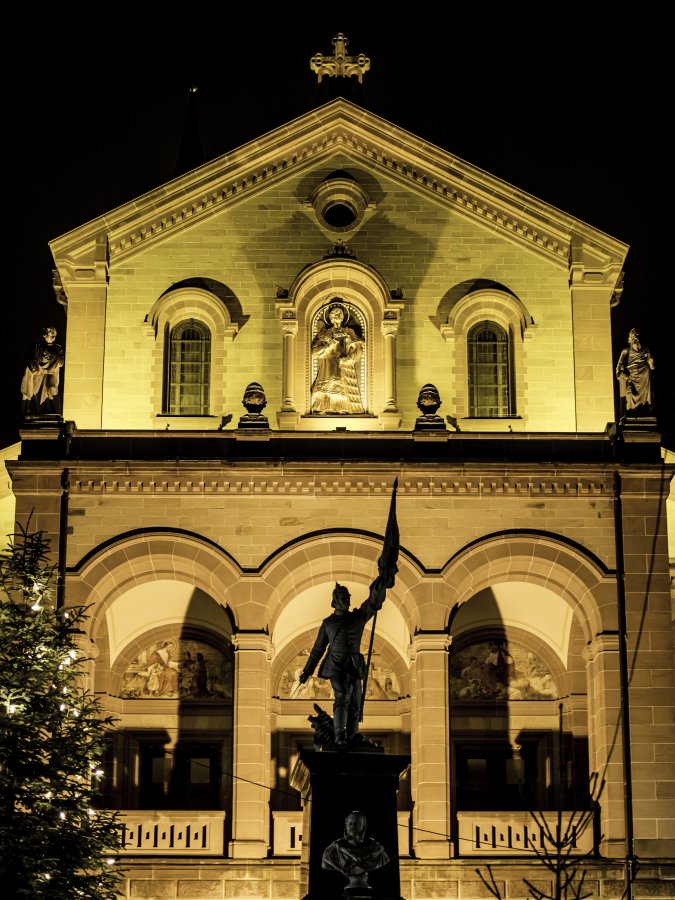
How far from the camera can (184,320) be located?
36438 millimetres

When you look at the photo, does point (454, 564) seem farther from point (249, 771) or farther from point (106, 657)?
point (106, 657)

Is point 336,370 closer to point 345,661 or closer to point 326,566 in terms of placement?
point 326,566

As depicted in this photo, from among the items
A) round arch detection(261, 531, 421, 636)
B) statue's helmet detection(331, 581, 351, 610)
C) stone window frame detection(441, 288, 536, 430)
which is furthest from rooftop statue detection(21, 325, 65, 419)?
statue's helmet detection(331, 581, 351, 610)

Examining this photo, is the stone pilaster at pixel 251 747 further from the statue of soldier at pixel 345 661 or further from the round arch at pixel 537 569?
the statue of soldier at pixel 345 661

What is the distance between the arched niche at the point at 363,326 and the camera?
35.0m

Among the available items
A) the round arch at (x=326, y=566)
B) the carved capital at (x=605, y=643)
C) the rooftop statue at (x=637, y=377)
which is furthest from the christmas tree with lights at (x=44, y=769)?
the rooftop statue at (x=637, y=377)

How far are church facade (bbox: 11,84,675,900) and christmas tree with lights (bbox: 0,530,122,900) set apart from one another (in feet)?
13.9

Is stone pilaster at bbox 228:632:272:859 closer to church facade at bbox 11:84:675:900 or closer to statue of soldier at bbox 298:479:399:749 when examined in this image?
church facade at bbox 11:84:675:900

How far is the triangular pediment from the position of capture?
3647 centimetres

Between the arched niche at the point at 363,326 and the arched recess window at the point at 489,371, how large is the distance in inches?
72.4

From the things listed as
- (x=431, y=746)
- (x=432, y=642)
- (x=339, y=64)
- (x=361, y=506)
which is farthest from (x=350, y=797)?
(x=339, y=64)

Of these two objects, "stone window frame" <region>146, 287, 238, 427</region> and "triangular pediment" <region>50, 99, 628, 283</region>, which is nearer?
"stone window frame" <region>146, 287, 238, 427</region>

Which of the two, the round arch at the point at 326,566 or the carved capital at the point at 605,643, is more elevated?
the round arch at the point at 326,566

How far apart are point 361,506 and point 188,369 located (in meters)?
5.94
